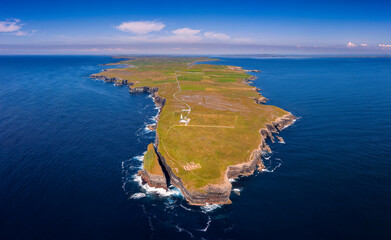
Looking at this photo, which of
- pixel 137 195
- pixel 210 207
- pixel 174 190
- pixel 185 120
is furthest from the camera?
pixel 185 120

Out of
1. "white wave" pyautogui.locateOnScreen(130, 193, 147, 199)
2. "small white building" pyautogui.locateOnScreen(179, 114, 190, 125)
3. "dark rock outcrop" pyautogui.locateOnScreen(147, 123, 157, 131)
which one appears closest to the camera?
"white wave" pyautogui.locateOnScreen(130, 193, 147, 199)

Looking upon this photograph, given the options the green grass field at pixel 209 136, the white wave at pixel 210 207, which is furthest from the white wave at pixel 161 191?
the white wave at pixel 210 207

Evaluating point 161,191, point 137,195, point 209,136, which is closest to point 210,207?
point 161,191

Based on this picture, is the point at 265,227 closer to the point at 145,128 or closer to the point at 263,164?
the point at 263,164

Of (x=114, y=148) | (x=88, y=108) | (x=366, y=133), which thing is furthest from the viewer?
(x=88, y=108)

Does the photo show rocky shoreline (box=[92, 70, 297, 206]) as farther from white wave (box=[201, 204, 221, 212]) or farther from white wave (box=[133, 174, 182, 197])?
white wave (box=[133, 174, 182, 197])

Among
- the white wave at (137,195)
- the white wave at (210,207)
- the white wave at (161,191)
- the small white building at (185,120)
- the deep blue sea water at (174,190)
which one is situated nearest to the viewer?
the deep blue sea water at (174,190)

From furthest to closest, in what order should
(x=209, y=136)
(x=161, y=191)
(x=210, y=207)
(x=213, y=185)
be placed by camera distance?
(x=209, y=136), (x=161, y=191), (x=213, y=185), (x=210, y=207)

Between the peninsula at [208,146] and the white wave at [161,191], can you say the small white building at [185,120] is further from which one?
the white wave at [161,191]

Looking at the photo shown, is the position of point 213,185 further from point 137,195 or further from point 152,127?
point 152,127

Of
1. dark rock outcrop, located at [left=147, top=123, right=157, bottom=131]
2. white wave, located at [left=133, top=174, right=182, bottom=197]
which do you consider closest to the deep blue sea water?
white wave, located at [left=133, top=174, right=182, bottom=197]

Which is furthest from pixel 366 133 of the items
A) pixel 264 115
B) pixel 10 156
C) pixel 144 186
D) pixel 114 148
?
pixel 10 156
